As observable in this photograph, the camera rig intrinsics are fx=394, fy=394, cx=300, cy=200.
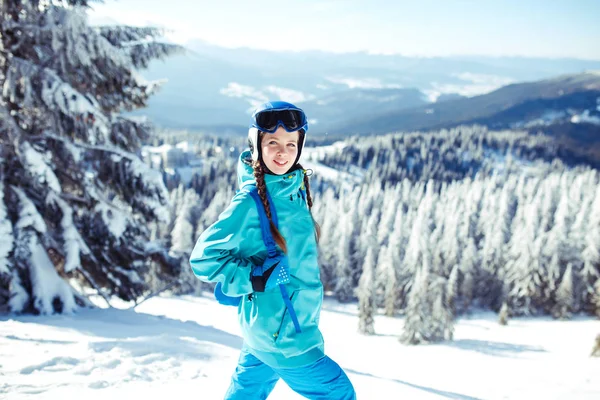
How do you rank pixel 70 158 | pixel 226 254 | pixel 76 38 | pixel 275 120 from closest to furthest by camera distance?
pixel 226 254 < pixel 275 120 < pixel 76 38 < pixel 70 158

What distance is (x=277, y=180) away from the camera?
255cm

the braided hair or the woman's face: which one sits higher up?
the woman's face

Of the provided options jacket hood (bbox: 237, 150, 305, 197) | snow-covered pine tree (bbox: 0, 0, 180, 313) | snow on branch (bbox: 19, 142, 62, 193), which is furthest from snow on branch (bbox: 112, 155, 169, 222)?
jacket hood (bbox: 237, 150, 305, 197)

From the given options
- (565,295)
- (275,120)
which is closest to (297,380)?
(275,120)

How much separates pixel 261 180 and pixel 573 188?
8827 centimetres

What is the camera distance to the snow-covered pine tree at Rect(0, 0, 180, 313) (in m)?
6.41

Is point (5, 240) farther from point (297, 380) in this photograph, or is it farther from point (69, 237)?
point (297, 380)

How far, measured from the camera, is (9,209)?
6.62 metres

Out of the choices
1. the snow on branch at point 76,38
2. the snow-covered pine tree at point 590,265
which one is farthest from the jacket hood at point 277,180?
the snow-covered pine tree at point 590,265

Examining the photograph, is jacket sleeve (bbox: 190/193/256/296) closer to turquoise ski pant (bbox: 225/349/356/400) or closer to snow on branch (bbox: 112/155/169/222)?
turquoise ski pant (bbox: 225/349/356/400)

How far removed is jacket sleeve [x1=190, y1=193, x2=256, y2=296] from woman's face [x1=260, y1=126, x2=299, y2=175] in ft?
1.10

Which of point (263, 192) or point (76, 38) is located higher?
point (76, 38)

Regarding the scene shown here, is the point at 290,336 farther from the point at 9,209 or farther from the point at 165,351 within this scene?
the point at 9,209

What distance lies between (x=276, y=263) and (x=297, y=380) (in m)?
0.84
